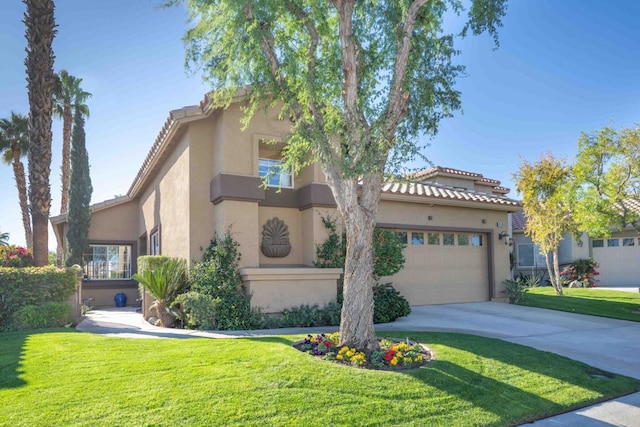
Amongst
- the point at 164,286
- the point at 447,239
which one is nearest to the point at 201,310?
the point at 164,286

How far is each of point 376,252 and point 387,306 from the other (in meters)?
1.51

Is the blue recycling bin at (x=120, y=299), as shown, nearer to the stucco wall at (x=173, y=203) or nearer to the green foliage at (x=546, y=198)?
the stucco wall at (x=173, y=203)

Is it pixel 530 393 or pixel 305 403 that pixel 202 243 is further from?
pixel 530 393

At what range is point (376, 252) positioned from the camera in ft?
40.6

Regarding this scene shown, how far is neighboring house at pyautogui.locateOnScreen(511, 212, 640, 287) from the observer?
2330cm

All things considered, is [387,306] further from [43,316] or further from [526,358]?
[43,316]

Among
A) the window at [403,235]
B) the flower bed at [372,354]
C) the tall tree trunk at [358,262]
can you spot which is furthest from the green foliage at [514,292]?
the tall tree trunk at [358,262]

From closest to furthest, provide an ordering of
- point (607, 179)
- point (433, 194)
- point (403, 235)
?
point (607, 179) → point (403, 235) → point (433, 194)

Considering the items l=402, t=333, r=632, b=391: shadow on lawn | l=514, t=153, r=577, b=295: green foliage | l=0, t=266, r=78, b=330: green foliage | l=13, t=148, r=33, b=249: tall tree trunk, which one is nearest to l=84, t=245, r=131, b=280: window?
l=0, t=266, r=78, b=330: green foliage

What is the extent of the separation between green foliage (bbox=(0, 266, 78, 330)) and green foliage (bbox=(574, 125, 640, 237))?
1578 centimetres

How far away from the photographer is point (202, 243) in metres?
12.1

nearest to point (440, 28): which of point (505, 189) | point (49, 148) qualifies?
point (49, 148)

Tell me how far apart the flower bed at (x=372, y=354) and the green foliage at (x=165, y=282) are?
4.88 metres

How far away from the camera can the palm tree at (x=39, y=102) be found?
49.5 feet
